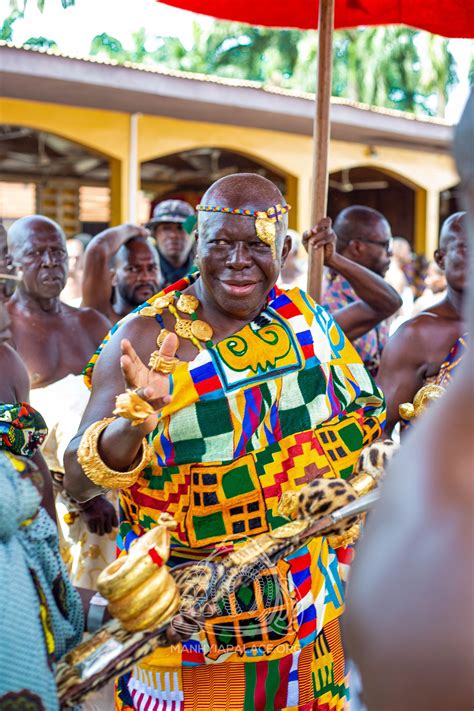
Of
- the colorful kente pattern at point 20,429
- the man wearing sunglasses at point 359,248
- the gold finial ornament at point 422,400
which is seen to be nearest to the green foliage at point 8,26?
the colorful kente pattern at point 20,429

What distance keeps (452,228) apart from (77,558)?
2.12 metres

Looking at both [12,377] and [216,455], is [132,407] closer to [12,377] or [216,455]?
[216,455]

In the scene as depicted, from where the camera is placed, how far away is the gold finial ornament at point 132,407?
203cm

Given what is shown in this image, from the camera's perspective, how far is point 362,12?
4.11 metres

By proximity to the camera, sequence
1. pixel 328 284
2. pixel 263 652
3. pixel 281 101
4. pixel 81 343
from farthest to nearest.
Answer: pixel 281 101 < pixel 328 284 < pixel 81 343 < pixel 263 652

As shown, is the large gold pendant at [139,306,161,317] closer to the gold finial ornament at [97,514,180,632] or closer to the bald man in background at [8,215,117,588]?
the gold finial ornament at [97,514,180,632]

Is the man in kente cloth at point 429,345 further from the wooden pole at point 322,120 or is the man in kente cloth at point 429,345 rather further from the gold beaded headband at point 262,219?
the gold beaded headband at point 262,219

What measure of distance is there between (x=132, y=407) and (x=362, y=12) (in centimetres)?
273

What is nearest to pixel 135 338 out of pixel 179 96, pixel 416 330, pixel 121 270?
pixel 416 330

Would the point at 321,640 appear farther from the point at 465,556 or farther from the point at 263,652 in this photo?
the point at 465,556

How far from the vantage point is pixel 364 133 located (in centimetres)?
1459

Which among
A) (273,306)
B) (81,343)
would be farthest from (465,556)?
(81,343)

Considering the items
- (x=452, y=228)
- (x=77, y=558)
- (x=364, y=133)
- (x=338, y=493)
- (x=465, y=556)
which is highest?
(x=364, y=133)

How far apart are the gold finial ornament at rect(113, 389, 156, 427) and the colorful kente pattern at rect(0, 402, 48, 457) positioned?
334mm
